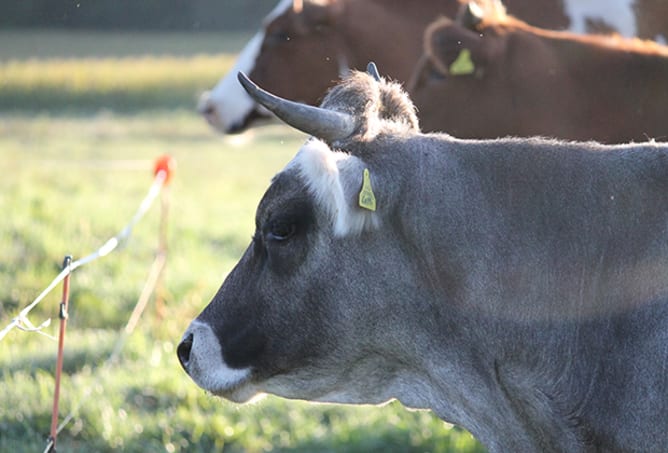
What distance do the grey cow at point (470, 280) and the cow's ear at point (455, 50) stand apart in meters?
3.13

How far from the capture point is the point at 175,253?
422 inches

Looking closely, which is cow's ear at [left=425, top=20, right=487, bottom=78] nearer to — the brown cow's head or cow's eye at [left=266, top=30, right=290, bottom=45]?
the brown cow's head

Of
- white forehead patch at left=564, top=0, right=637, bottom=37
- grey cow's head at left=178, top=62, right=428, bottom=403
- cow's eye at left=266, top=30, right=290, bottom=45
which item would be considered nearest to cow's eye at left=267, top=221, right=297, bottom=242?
grey cow's head at left=178, top=62, right=428, bottom=403

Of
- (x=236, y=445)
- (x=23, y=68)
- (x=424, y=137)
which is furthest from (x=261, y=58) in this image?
(x=23, y=68)

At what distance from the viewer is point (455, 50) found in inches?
277

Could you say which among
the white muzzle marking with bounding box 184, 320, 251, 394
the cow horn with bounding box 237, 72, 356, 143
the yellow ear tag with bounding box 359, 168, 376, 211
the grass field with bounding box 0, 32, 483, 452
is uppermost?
the cow horn with bounding box 237, 72, 356, 143

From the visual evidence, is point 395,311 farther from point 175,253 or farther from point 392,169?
point 175,253

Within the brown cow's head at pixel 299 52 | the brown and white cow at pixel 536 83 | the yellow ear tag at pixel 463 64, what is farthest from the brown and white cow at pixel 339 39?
the yellow ear tag at pixel 463 64

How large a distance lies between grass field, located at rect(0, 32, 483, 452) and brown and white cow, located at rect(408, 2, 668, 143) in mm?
1405

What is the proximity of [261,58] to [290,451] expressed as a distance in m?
3.52

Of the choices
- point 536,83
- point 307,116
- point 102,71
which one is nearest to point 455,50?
point 536,83

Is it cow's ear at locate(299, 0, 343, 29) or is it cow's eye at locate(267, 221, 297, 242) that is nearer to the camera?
cow's eye at locate(267, 221, 297, 242)

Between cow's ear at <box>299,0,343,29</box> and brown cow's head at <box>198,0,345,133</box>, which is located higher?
cow's ear at <box>299,0,343,29</box>

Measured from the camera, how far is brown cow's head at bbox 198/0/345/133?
8.36 m
